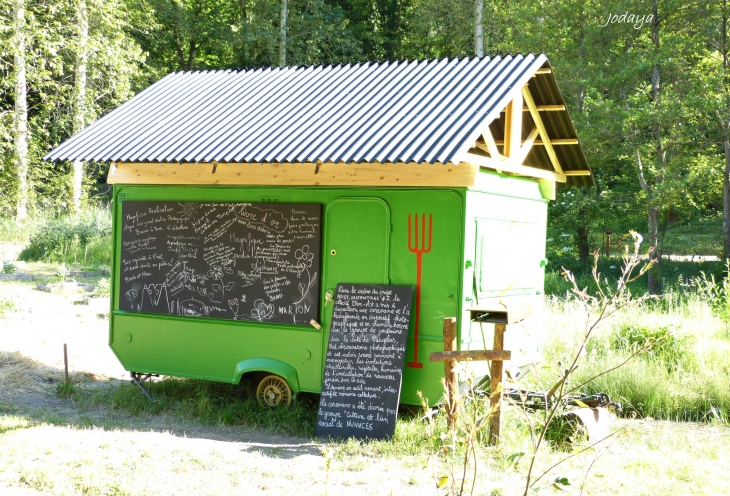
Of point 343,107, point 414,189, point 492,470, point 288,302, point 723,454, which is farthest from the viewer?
point 343,107

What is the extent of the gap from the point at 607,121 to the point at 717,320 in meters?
9.98

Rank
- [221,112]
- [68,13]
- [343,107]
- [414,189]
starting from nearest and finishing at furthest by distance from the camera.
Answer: [414,189] < [343,107] < [221,112] < [68,13]

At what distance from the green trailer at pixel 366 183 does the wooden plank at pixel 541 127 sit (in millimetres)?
44

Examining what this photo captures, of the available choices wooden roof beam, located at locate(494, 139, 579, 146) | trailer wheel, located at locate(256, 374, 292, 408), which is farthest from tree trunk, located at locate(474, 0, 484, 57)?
trailer wheel, located at locate(256, 374, 292, 408)

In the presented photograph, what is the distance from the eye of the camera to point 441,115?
7.86m

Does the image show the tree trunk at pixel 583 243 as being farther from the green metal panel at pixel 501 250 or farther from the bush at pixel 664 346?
the green metal panel at pixel 501 250

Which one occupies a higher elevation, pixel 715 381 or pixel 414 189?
pixel 414 189

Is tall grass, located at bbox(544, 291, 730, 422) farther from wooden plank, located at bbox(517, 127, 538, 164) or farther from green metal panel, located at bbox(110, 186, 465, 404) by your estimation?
wooden plank, located at bbox(517, 127, 538, 164)

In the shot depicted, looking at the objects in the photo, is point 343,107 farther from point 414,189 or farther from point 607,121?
point 607,121

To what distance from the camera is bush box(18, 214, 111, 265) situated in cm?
2292

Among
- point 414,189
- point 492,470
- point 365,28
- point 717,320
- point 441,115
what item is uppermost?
point 365,28

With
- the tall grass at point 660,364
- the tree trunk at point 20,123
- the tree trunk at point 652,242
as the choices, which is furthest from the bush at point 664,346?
the tree trunk at point 20,123

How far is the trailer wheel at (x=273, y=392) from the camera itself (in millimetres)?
8391

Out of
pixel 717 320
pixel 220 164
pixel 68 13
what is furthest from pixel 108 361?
pixel 68 13
